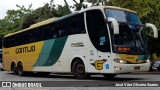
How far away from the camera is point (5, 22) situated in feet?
210

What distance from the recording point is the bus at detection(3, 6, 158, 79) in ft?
47.6

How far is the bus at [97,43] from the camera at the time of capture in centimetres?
1451

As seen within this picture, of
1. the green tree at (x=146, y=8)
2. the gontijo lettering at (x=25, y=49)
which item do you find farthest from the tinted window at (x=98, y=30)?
the green tree at (x=146, y=8)

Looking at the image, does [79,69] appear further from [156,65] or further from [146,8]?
[156,65]

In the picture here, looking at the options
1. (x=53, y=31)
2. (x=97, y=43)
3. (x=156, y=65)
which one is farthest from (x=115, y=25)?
(x=156, y=65)

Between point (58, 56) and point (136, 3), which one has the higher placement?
point (136, 3)

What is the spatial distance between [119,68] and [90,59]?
1730 millimetres

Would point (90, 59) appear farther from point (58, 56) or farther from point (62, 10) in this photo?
point (62, 10)

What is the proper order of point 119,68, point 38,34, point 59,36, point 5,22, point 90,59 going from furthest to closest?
point 5,22 < point 38,34 < point 59,36 < point 90,59 < point 119,68

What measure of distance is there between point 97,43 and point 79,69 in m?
1.91

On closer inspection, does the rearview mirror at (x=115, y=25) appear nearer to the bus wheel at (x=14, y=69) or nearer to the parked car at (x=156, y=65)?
the bus wheel at (x=14, y=69)

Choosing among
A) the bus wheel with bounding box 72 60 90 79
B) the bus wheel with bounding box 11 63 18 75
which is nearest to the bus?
the bus wheel with bounding box 72 60 90 79

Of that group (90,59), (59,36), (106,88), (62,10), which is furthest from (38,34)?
(62,10)

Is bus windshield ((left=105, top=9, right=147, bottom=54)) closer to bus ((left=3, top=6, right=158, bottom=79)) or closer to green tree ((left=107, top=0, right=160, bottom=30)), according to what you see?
bus ((left=3, top=6, right=158, bottom=79))
